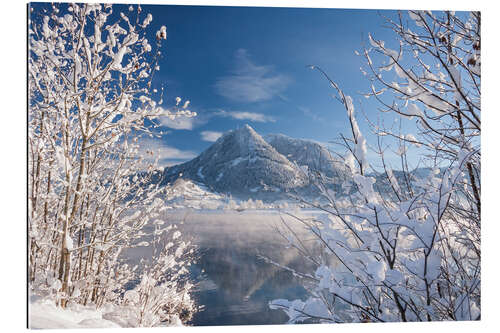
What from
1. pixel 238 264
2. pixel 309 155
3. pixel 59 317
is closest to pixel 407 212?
pixel 309 155

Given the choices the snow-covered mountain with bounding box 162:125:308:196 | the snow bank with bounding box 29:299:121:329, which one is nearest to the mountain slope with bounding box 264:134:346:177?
the snow-covered mountain with bounding box 162:125:308:196

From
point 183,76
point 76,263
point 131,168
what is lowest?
point 76,263

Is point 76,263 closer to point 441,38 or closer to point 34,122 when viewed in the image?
point 34,122

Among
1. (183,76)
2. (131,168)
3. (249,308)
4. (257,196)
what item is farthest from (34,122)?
(249,308)

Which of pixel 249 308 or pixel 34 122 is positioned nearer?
pixel 34 122

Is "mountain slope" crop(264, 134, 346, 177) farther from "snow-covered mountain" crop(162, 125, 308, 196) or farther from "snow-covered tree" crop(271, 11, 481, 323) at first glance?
"snow-covered tree" crop(271, 11, 481, 323)

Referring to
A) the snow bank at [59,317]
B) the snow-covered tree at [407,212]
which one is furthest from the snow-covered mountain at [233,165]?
the snow bank at [59,317]

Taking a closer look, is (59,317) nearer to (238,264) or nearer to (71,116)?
(71,116)
